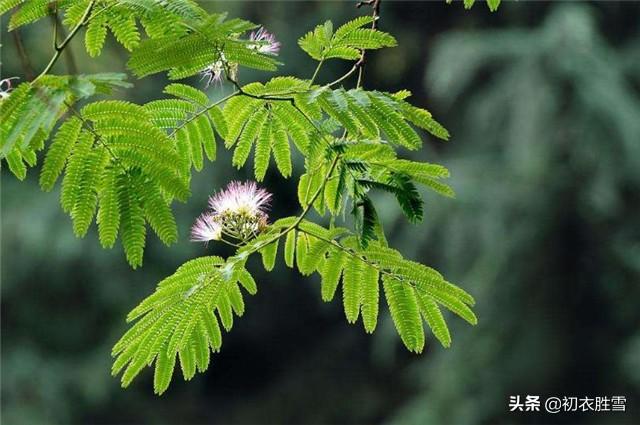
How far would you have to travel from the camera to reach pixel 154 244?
1140cm

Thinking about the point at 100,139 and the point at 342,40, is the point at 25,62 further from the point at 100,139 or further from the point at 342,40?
the point at 342,40

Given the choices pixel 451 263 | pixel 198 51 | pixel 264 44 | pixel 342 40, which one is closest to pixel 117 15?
pixel 198 51

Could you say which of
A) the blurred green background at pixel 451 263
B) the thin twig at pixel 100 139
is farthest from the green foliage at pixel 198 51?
the blurred green background at pixel 451 263

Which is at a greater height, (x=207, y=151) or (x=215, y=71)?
(x=215, y=71)

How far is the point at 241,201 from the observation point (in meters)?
2.13

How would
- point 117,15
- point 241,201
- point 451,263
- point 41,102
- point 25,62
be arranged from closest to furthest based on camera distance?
1. point 41,102
2. point 25,62
3. point 117,15
4. point 241,201
5. point 451,263

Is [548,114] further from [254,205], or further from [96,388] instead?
[254,205]

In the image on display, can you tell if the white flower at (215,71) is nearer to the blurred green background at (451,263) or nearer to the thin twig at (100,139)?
the thin twig at (100,139)

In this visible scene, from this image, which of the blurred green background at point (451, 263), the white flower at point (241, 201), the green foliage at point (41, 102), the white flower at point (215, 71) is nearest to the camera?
the green foliage at point (41, 102)

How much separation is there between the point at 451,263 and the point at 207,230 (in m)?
7.53

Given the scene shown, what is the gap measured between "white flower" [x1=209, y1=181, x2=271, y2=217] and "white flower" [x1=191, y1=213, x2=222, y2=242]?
2 centimetres

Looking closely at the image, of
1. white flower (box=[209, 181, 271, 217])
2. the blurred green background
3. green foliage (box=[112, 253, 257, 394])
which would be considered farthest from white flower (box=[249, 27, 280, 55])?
the blurred green background

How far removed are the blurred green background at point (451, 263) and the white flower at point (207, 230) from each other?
685 centimetres

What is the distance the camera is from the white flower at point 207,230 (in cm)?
217
